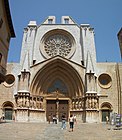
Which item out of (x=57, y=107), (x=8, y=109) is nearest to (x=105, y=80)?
(x=57, y=107)

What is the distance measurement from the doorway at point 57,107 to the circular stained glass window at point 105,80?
206 inches

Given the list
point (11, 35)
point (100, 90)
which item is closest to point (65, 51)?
point (100, 90)

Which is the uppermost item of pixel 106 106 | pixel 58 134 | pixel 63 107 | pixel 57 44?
pixel 57 44

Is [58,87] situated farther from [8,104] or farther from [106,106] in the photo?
[8,104]

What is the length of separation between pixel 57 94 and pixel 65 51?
6.14m

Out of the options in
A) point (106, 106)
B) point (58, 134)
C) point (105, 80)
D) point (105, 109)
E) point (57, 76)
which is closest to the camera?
point (58, 134)

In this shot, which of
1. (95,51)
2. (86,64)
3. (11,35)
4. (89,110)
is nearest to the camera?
(11,35)

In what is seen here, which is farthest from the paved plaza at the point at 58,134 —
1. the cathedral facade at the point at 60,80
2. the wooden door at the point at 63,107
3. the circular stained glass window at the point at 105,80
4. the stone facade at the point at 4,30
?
the circular stained glass window at the point at 105,80

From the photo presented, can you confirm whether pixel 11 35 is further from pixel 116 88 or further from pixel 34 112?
pixel 116 88

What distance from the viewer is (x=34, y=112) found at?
93.2 ft

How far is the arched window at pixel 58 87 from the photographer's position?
30.5 m

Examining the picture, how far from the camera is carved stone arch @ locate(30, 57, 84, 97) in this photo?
2905 centimetres

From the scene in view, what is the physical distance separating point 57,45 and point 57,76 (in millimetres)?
4673

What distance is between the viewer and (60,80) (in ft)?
101
